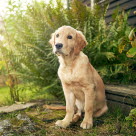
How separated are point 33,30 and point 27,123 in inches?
87.5

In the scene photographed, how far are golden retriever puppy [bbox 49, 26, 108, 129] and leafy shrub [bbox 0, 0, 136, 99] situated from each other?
0.88 meters

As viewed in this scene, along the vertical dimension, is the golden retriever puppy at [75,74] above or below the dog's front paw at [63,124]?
above

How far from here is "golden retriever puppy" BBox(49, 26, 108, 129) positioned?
265cm

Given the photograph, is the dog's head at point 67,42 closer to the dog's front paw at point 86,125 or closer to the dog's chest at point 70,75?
the dog's chest at point 70,75

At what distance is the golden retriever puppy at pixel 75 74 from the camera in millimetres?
2648

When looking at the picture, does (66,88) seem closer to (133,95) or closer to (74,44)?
(74,44)

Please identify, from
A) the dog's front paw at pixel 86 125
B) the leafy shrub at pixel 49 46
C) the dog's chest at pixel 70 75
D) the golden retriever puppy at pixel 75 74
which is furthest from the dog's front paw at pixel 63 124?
the leafy shrub at pixel 49 46

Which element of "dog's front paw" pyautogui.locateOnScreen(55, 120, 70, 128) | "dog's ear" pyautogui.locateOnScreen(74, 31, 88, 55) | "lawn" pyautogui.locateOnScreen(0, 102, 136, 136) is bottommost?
"lawn" pyautogui.locateOnScreen(0, 102, 136, 136)

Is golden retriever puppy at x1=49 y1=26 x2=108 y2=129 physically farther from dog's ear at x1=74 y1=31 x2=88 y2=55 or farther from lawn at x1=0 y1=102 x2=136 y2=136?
lawn at x1=0 y1=102 x2=136 y2=136

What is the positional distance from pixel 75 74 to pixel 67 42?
1.47 feet

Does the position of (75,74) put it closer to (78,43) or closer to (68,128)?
(78,43)

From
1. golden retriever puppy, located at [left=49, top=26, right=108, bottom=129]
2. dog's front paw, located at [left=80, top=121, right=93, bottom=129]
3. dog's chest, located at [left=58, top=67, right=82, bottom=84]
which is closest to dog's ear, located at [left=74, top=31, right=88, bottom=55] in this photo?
golden retriever puppy, located at [left=49, top=26, right=108, bottom=129]

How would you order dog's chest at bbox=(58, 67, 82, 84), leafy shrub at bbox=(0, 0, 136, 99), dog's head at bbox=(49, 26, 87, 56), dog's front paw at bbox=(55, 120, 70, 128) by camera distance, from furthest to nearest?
leafy shrub at bbox=(0, 0, 136, 99), dog's front paw at bbox=(55, 120, 70, 128), dog's chest at bbox=(58, 67, 82, 84), dog's head at bbox=(49, 26, 87, 56)

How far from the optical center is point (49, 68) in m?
4.14
